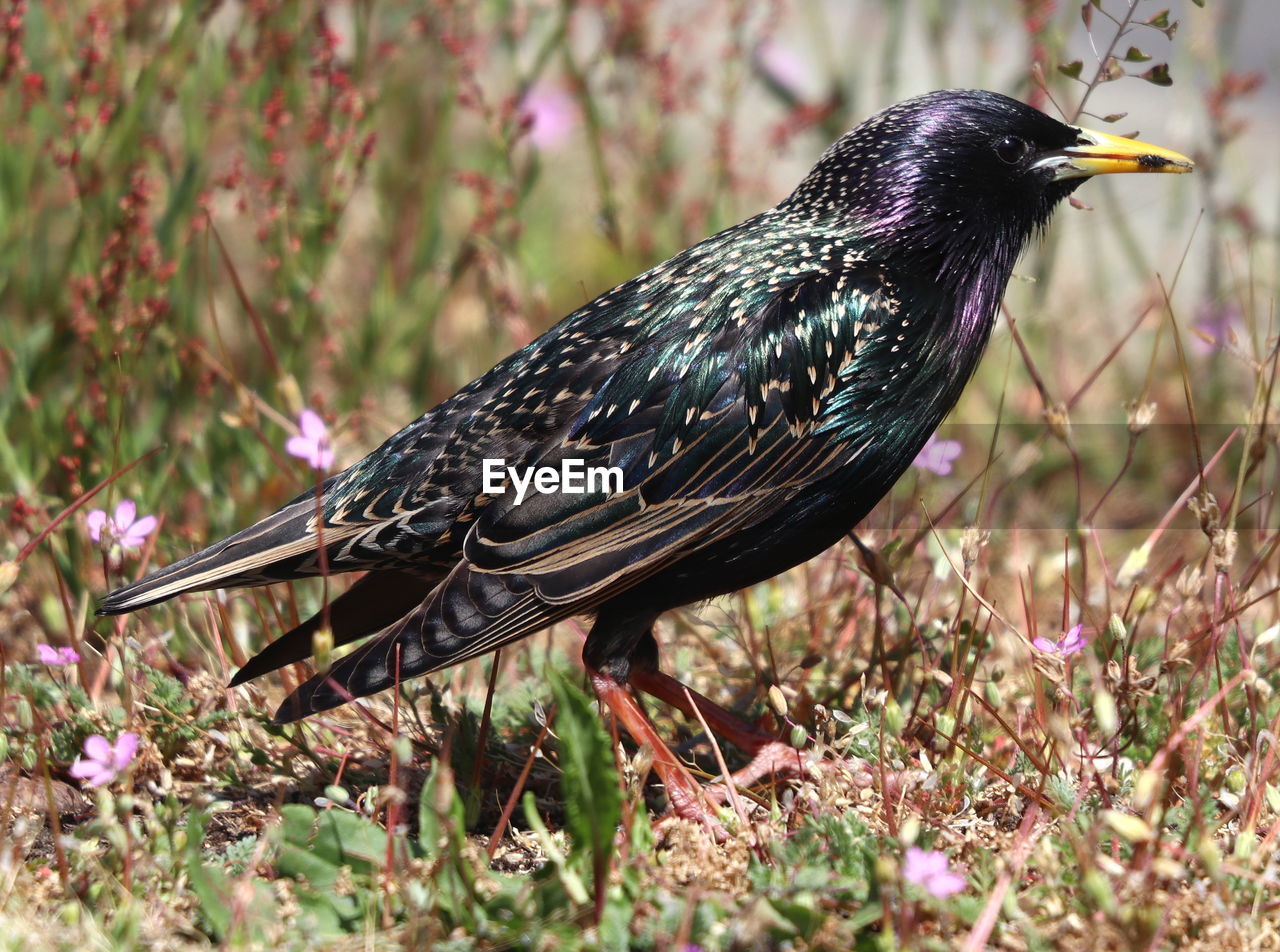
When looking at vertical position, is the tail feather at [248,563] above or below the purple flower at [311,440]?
below

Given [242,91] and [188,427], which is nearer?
[188,427]

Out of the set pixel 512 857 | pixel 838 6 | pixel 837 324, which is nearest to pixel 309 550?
pixel 512 857

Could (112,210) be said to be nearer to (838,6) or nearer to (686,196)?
(686,196)

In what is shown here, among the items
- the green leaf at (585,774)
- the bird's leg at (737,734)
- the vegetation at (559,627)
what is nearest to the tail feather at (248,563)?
the vegetation at (559,627)

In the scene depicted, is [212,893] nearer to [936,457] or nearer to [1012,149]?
[936,457]

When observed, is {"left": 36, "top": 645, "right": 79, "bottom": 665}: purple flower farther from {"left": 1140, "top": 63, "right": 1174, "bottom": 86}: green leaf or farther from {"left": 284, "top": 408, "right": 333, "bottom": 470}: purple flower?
{"left": 1140, "top": 63, "right": 1174, "bottom": 86}: green leaf

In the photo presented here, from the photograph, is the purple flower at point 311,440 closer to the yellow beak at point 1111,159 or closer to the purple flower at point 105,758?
the purple flower at point 105,758
